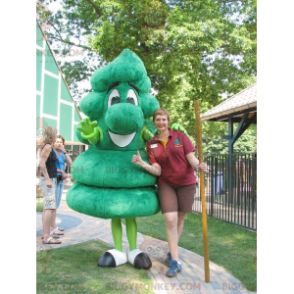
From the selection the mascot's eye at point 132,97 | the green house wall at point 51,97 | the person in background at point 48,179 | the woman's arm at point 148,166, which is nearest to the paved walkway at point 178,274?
the person in background at point 48,179

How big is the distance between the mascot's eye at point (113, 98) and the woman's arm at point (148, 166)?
750 millimetres

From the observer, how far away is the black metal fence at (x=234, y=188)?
20.0 feet

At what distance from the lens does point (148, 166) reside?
341cm

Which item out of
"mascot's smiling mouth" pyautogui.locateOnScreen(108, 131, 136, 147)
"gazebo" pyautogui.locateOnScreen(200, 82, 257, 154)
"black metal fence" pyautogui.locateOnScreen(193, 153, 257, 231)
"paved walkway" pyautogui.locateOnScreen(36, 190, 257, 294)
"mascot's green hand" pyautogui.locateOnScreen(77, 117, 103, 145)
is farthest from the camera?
"gazebo" pyautogui.locateOnScreen(200, 82, 257, 154)

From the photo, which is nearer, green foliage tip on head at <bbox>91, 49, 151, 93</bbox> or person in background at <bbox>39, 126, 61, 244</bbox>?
green foliage tip on head at <bbox>91, 49, 151, 93</bbox>

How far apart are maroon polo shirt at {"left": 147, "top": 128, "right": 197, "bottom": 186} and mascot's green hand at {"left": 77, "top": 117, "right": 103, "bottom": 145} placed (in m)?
0.66

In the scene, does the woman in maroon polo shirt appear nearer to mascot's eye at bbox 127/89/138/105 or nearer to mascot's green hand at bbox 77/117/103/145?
mascot's eye at bbox 127/89/138/105

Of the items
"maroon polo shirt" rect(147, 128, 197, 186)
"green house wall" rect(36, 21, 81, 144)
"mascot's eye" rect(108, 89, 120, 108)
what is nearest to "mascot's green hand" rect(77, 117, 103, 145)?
"mascot's eye" rect(108, 89, 120, 108)

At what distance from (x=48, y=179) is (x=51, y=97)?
11524 mm

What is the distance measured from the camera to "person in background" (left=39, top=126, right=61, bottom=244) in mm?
4543

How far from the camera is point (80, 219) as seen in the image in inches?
277
